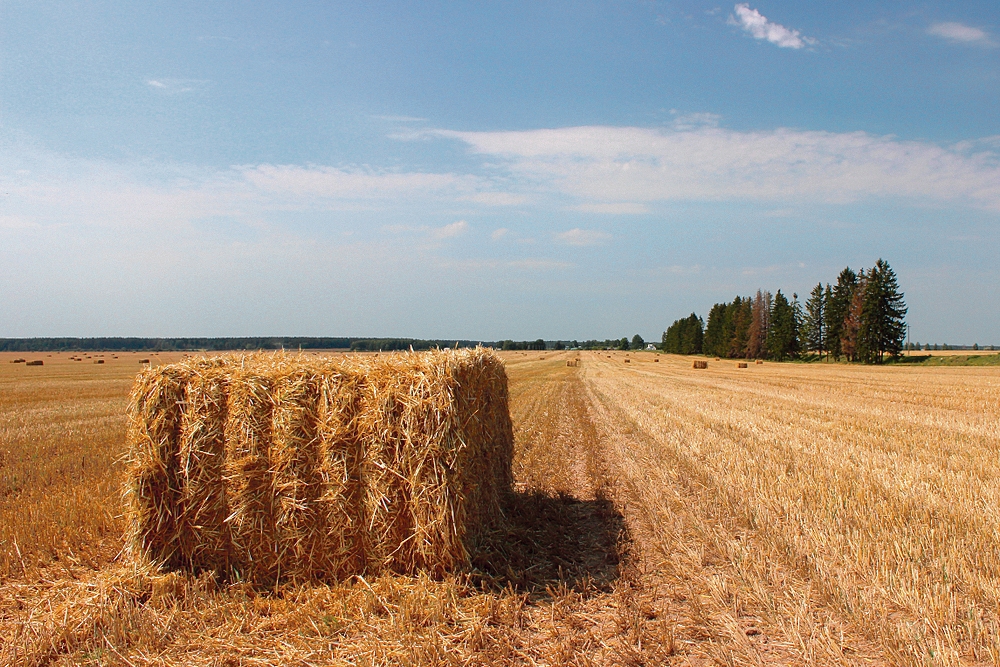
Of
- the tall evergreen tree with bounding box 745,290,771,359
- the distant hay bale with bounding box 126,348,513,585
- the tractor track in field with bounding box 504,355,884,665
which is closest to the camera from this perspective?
the tractor track in field with bounding box 504,355,884,665

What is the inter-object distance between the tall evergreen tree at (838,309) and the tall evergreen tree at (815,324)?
6672 mm

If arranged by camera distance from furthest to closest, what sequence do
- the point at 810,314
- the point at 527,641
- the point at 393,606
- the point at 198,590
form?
the point at 810,314, the point at 198,590, the point at 393,606, the point at 527,641

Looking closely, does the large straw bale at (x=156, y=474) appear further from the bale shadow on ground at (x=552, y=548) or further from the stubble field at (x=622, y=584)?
the bale shadow on ground at (x=552, y=548)

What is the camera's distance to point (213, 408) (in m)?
5.01

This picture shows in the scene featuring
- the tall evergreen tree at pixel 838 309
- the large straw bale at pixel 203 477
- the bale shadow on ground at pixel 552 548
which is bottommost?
the bale shadow on ground at pixel 552 548

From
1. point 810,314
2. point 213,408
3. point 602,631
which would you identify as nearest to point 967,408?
point 602,631

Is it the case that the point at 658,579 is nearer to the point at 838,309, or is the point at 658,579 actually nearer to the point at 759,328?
the point at 838,309

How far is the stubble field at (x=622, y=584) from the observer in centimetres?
373

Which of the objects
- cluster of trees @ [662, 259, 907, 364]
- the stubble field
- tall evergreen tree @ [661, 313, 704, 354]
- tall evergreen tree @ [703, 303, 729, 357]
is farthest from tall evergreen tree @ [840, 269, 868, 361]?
the stubble field

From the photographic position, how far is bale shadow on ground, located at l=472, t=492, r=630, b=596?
→ 486cm

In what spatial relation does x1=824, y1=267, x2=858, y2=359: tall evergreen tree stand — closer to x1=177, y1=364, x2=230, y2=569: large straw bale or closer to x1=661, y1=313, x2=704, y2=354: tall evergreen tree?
x1=661, y1=313, x2=704, y2=354: tall evergreen tree

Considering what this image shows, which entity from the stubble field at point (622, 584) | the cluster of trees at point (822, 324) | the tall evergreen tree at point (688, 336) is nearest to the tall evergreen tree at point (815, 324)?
the cluster of trees at point (822, 324)

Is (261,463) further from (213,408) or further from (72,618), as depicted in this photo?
(72,618)

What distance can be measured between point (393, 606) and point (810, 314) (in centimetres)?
8962
